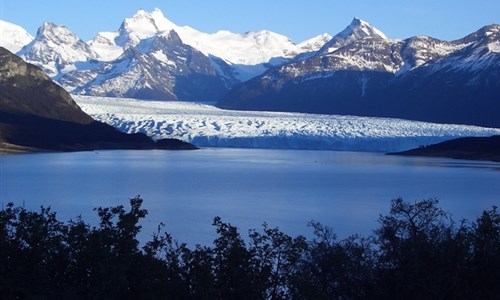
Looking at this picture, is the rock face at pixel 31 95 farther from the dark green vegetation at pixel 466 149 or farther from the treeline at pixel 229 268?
the treeline at pixel 229 268

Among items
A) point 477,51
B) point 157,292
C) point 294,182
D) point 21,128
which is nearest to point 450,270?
point 157,292

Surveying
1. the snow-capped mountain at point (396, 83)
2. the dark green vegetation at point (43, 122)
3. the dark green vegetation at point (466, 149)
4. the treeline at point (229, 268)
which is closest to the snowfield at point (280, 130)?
the dark green vegetation at point (43, 122)

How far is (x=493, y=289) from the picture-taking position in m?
13.7

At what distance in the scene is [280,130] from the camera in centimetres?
9569

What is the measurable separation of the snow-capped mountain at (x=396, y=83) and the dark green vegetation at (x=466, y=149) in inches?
2051

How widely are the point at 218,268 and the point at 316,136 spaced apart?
7905 cm

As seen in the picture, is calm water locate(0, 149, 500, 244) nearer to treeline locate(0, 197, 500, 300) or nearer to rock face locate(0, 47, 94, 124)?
treeline locate(0, 197, 500, 300)

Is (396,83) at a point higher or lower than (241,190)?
higher

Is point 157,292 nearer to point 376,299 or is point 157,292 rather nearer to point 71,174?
point 376,299

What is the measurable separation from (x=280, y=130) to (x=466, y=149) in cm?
1905

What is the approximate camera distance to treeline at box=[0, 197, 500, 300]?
12961mm

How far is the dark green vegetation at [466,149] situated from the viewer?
3270 inches

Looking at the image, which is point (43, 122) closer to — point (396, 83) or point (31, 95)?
point (31, 95)

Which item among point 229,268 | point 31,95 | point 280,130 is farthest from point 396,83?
point 229,268
